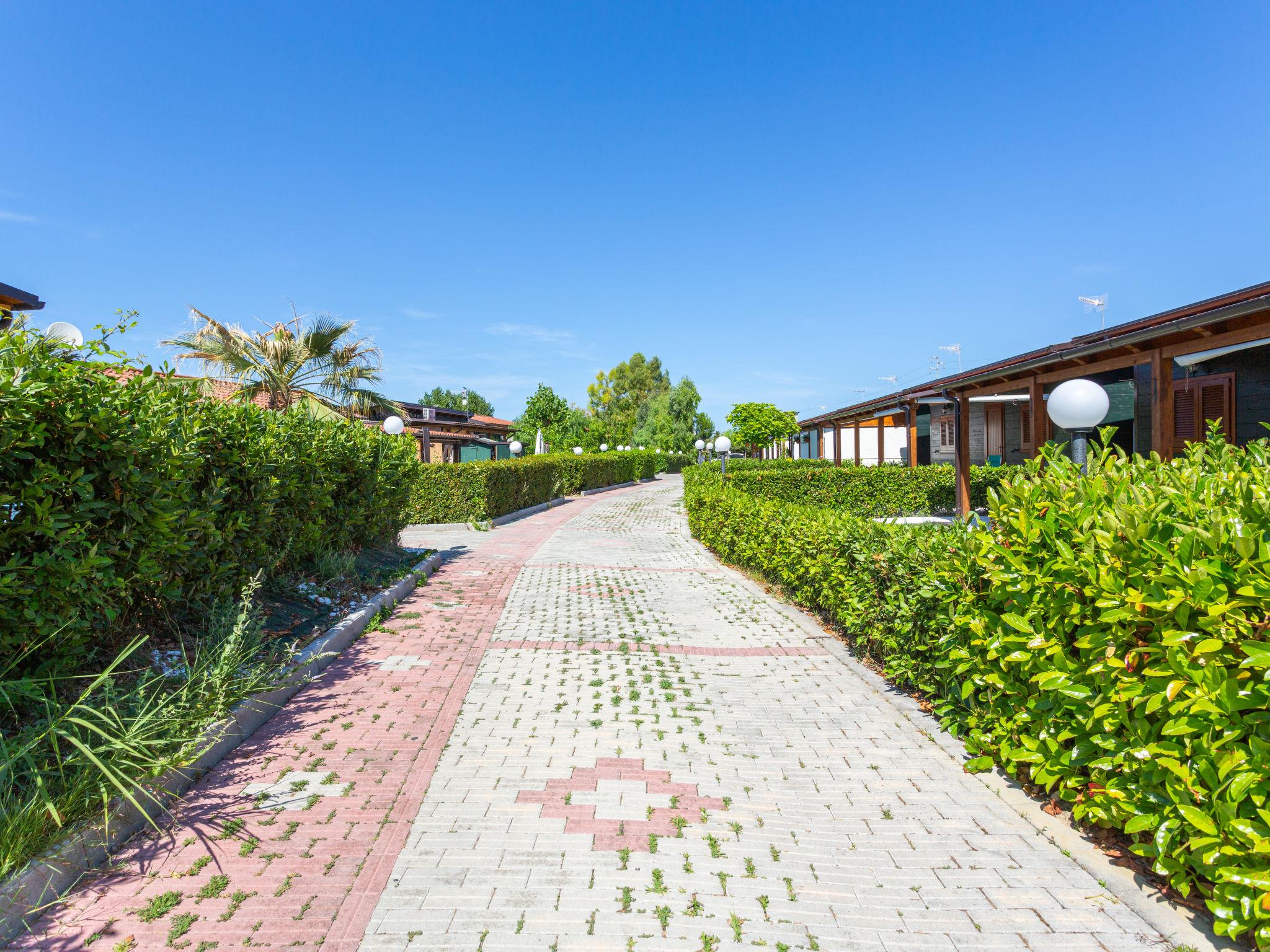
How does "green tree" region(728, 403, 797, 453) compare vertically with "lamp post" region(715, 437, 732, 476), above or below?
above

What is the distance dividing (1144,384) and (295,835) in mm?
14860

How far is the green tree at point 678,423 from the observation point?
6203 centimetres

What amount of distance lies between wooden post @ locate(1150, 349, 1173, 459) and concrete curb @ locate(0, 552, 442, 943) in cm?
940

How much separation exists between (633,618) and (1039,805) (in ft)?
15.1

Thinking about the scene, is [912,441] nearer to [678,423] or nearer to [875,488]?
[875,488]

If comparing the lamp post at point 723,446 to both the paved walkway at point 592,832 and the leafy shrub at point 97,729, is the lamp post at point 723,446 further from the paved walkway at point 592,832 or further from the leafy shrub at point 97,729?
the leafy shrub at point 97,729

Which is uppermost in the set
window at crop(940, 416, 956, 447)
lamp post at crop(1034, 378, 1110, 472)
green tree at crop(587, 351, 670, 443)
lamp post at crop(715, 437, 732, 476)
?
green tree at crop(587, 351, 670, 443)

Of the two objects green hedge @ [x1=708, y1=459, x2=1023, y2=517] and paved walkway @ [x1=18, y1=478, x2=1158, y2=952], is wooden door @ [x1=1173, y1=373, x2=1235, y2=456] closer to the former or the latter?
green hedge @ [x1=708, y1=459, x2=1023, y2=517]

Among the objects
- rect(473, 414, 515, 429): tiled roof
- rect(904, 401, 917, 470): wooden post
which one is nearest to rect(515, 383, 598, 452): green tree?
rect(473, 414, 515, 429): tiled roof

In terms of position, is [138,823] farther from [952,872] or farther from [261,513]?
[952,872]

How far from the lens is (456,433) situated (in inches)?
1431

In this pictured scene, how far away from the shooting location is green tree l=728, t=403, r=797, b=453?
41844 mm

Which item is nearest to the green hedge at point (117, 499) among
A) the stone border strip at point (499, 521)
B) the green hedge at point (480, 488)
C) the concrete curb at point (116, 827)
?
the concrete curb at point (116, 827)

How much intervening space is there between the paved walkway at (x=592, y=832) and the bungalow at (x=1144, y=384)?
234 inches
